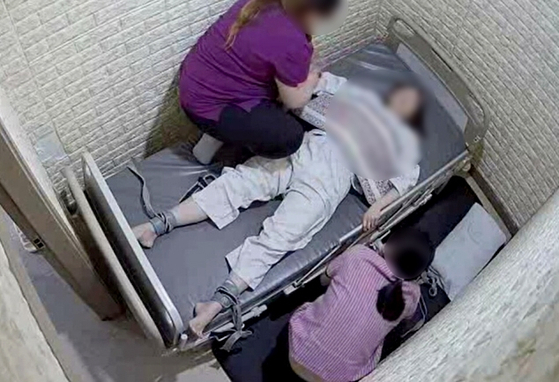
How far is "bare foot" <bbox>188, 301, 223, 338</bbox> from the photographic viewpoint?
1517 mm

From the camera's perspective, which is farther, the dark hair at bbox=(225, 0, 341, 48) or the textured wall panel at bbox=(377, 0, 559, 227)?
the textured wall panel at bbox=(377, 0, 559, 227)

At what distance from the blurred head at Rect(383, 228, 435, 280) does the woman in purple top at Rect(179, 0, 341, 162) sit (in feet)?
0.93

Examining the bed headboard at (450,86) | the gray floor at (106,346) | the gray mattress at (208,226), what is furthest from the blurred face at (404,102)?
the gray floor at (106,346)

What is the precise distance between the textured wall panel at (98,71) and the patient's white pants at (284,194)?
19cm

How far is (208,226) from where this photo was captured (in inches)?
63.4

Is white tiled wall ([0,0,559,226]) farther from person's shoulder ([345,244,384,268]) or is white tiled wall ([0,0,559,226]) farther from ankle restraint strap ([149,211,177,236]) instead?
person's shoulder ([345,244,384,268])

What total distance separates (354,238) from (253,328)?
11.2 inches

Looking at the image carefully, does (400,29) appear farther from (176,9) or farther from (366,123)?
(366,123)

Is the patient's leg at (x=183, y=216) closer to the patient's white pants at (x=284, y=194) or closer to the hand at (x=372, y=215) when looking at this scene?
the patient's white pants at (x=284, y=194)

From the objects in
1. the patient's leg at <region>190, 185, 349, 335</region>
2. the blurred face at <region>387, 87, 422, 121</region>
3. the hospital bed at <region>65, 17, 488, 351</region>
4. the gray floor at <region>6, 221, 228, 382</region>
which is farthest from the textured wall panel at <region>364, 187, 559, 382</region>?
the gray floor at <region>6, 221, 228, 382</region>

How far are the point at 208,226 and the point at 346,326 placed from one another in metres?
0.32

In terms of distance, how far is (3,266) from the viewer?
71 cm

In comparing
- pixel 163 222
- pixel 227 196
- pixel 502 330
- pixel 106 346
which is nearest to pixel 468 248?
pixel 227 196

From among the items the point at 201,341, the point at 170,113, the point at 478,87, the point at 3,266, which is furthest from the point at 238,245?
the point at 3,266
